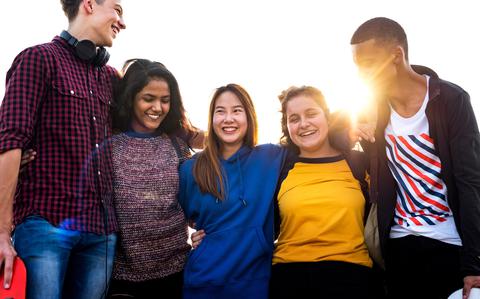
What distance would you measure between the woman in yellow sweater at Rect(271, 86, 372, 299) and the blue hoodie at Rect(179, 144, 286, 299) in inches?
4.6

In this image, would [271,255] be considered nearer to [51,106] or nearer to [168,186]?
[168,186]

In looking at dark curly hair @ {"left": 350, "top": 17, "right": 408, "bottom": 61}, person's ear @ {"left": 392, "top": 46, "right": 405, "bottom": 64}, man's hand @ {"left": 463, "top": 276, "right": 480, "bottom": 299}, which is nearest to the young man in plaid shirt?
dark curly hair @ {"left": 350, "top": 17, "right": 408, "bottom": 61}

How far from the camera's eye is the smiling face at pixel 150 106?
12.5 ft

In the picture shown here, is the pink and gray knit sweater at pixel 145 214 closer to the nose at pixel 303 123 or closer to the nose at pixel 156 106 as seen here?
the nose at pixel 156 106

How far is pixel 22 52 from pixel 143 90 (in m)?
1.07

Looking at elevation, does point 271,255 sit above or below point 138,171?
below

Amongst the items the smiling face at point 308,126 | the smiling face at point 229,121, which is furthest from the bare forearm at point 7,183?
the smiling face at point 308,126

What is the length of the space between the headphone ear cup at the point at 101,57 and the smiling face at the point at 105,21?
66 millimetres

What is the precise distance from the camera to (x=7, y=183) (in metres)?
2.66

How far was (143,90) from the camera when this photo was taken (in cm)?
382

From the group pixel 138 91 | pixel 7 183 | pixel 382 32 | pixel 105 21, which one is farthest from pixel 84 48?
pixel 382 32

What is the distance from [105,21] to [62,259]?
71.8 inches

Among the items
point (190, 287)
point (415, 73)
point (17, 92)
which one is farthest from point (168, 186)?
point (415, 73)

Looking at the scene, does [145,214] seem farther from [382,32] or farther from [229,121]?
[382,32]
